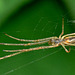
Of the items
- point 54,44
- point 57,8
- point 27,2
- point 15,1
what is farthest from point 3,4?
point 54,44

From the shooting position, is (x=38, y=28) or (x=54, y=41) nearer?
(x=54, y=41)

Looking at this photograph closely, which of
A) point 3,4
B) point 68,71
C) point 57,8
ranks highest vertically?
point 3,4

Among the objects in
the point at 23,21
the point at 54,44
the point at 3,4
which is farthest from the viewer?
the point at 23,21

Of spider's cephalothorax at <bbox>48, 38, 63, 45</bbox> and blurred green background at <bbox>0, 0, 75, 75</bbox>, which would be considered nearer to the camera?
spider's cephalothorax at <bbox>48, 38, 63, 45</bbox>

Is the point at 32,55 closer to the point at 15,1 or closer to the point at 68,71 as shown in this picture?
the point at 68,71

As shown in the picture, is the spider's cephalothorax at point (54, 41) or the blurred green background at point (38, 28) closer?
the spider's cephalothorax at point (54, 41)

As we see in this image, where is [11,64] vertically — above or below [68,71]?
above

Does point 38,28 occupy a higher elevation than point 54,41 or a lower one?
higher

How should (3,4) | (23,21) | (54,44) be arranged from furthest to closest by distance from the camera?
(23,21)
(3,4)
(54,44)
